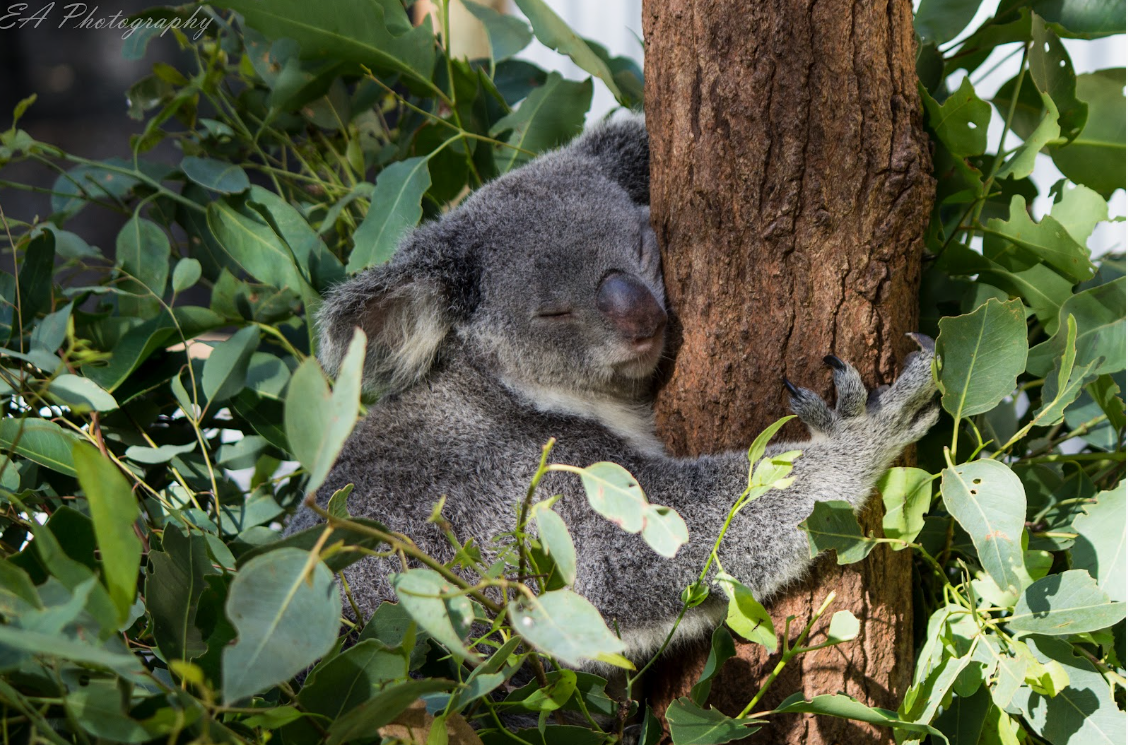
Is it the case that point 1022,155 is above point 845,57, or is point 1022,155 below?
below

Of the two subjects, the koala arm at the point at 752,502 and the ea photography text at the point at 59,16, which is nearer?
the koala arm at the point at 752,502

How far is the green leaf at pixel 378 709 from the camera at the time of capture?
752 millimetres

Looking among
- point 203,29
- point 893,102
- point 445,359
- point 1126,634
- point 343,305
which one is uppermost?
point 203,29

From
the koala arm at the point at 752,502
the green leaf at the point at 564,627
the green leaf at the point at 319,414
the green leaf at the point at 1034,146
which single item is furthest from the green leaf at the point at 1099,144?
the green leaf at the point at 319,414

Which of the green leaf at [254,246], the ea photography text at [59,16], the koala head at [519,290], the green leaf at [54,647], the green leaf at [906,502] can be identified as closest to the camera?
the green leaf at [54,647]

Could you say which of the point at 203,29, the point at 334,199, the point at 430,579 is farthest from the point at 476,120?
the point at 430,579

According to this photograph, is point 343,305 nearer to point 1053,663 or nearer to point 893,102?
point 893,102

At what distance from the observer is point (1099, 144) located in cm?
136

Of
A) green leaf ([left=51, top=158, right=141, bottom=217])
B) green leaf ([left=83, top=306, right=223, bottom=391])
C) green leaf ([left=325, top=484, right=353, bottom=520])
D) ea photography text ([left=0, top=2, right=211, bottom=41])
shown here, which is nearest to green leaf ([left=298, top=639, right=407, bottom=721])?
green leaf ([left=325, top=484, right=353, bottom=520])

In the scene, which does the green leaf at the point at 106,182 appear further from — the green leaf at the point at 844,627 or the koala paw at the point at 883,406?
the green leaf at the point at 844,627

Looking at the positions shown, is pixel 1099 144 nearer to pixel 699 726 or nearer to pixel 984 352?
pixel 984 352

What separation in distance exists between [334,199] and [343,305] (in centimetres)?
66

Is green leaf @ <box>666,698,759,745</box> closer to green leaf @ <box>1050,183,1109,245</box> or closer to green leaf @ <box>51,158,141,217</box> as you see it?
green leaf @ <box>1050,183,1109,245</box>

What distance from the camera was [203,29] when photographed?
200 centimetres
